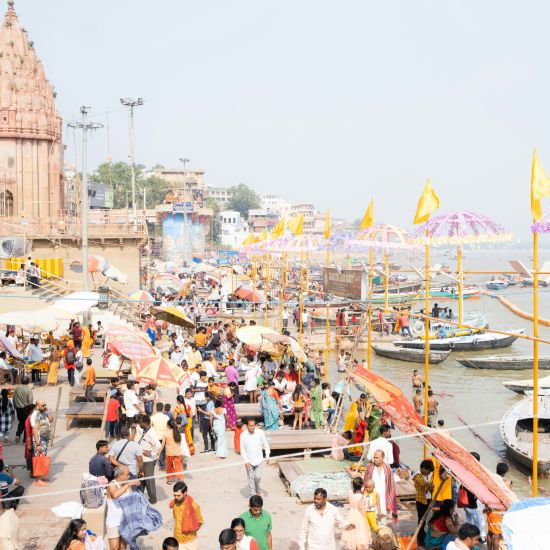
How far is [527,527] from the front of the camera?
5.41 meters

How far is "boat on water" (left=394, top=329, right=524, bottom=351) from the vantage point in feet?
101

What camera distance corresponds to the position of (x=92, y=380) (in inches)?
561

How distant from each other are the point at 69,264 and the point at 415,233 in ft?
70.3

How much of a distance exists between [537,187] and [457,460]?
361 cm

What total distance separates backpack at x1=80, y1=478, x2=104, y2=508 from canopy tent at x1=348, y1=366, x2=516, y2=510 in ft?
12.1

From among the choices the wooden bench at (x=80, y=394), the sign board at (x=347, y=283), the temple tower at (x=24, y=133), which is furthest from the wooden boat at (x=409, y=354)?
the temple tower at (x=24, y=133)

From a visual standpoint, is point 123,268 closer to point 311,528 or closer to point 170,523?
point 170,523

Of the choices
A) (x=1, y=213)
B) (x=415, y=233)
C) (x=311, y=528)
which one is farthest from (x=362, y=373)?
(x=1, y=213)

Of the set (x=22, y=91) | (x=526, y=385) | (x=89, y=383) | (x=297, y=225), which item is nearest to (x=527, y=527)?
(x=89, y=383)

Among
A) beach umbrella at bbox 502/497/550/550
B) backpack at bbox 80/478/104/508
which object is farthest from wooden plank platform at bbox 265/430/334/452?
beach umbrella at bbox 502/497/550/550

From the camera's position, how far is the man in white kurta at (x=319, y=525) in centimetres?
705

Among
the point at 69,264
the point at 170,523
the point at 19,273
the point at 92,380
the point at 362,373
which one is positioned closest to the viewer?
the point at 170,523

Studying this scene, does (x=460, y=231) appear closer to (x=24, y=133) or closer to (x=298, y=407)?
(x=298, y=407)

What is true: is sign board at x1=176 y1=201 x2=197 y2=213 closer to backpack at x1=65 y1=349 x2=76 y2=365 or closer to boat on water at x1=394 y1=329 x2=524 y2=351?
boat on water at x1=394 y1=329 x2=524 y2=351
